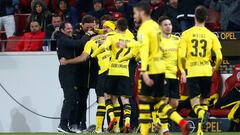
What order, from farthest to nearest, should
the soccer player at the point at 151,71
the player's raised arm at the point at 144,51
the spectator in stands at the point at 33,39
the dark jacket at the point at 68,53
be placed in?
1. the spectator in stands at the point at 33,39
2. the dark jacket at the point at 68,53
3. the soccer player at the point at 151,71
4. the player's raised arm at the point at 144,51

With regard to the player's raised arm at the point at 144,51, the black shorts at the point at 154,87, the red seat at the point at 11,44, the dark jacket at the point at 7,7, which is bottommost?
the black shorts at the point at 154,87

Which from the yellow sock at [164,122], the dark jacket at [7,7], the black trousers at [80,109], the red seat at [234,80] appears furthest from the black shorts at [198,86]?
the dark jacket at [7,7]

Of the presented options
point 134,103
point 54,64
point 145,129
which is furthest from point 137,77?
point 145,129

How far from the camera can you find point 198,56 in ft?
53.4

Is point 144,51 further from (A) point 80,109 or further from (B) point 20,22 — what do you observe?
(B) point 20,22

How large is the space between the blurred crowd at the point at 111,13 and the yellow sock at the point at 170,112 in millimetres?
5473

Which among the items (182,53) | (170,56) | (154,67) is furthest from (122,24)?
(154,67)

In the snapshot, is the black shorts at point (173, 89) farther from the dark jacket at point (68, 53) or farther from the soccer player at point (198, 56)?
the dark jacket at point (68, 53)

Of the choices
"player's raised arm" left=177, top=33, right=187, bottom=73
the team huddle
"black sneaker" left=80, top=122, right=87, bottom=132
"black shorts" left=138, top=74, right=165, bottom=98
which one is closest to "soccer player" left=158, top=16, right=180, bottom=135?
the team huddle

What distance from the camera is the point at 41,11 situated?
21.1 metres

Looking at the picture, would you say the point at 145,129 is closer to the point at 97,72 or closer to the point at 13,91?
the point at 97,72

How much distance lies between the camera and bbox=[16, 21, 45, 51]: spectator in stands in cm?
2073

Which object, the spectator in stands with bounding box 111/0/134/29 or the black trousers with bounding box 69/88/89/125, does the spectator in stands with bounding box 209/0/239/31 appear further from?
the black trousers with bounding box 69/88/89/125

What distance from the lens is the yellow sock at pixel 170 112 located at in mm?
14242
